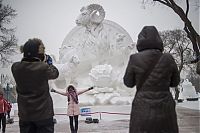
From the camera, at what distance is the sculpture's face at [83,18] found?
1722cm

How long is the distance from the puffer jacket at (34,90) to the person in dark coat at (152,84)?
24.1 inches

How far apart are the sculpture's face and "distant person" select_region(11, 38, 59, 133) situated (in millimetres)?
14651

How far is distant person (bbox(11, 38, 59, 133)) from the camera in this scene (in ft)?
8.69

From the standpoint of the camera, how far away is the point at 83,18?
17312 millimetres

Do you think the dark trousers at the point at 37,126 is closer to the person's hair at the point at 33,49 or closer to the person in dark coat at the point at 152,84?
→ the person's hair at the point at 33,49

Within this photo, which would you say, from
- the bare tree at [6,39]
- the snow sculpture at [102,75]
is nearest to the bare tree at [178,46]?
the snow sculpture at [102,75]

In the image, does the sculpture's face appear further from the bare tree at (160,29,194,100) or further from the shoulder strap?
the shoulder strap

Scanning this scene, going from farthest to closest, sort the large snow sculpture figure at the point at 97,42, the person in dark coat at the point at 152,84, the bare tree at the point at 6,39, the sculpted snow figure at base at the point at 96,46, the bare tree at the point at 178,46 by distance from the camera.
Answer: the large snow sculpture figure at the point at 97,42 < the sculpted snow figure at base at the point at 96,46 < the bare tree at the point at 178,46 < the bare tree at the point at 6,39 < the person in dark coat at the point at 152,84

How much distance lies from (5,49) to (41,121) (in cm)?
1241

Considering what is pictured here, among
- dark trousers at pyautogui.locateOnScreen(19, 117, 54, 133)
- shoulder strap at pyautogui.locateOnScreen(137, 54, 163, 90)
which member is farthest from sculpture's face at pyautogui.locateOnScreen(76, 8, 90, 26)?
A: shoulder strap at pyautogui.locateOnScreen(137, 54, 163, 90)

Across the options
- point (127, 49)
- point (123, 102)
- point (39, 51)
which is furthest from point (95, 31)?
point (39, 51)

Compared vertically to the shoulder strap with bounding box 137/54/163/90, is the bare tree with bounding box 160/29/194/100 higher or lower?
higher

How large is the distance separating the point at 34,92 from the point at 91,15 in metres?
14.8

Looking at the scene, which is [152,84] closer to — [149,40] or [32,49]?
[149,40]
